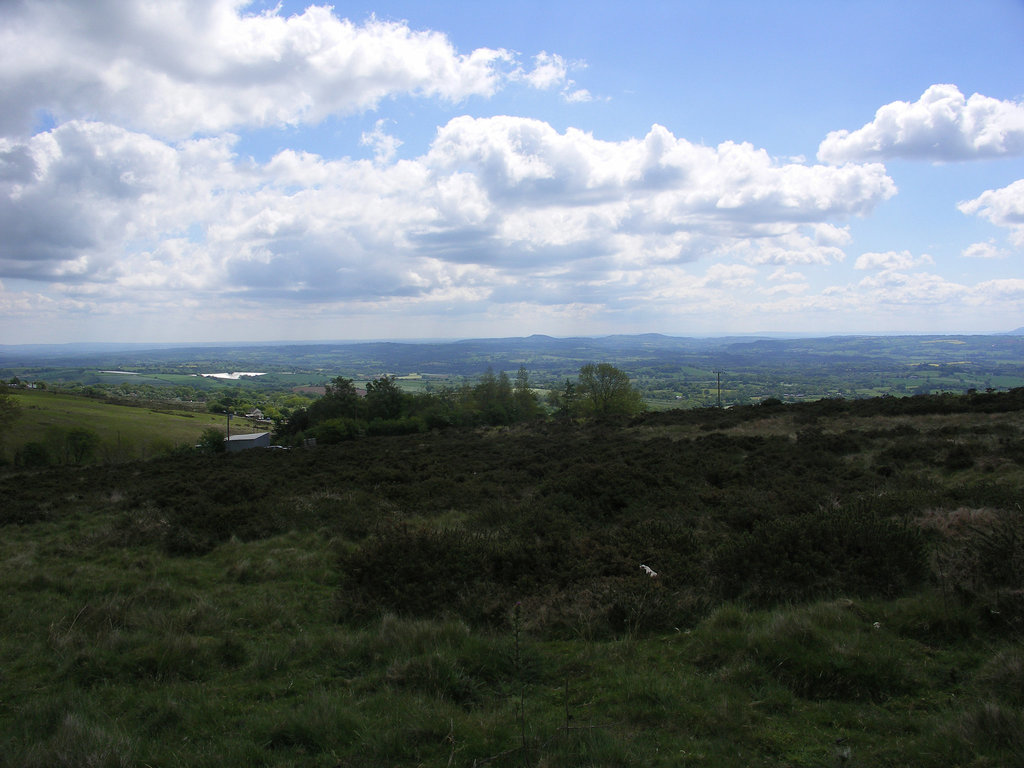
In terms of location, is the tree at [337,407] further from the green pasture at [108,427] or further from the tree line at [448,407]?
the green pasture at [108,427]

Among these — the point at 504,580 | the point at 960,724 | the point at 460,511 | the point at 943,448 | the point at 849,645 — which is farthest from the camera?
the point at 943,448

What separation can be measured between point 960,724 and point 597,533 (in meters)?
6.26

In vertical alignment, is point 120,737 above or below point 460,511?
above

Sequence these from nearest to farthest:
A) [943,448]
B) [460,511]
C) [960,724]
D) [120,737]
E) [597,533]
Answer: [960,724]
[120,737]
[597,533]
[460,511]
[943,448]

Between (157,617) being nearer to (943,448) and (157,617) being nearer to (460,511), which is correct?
(460,511)

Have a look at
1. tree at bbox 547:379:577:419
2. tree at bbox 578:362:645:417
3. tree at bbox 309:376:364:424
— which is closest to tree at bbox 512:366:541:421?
tree at bbox 547:379:577:419

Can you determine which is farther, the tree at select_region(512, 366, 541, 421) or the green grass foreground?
the tree at select_region(512, 366, 541, 421)

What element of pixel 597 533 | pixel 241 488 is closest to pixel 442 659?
pixel 597 533

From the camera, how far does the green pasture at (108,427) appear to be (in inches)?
2007

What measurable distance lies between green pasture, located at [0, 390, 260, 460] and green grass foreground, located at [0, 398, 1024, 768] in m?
50.2

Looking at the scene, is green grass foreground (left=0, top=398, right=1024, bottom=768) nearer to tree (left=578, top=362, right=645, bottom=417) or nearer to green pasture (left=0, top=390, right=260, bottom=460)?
tree (left=578, top=362, right=645, bottom=417)

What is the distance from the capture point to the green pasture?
5097 centimetres

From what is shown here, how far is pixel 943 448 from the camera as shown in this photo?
14805 millimetres

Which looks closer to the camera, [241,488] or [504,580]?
[504,580]
